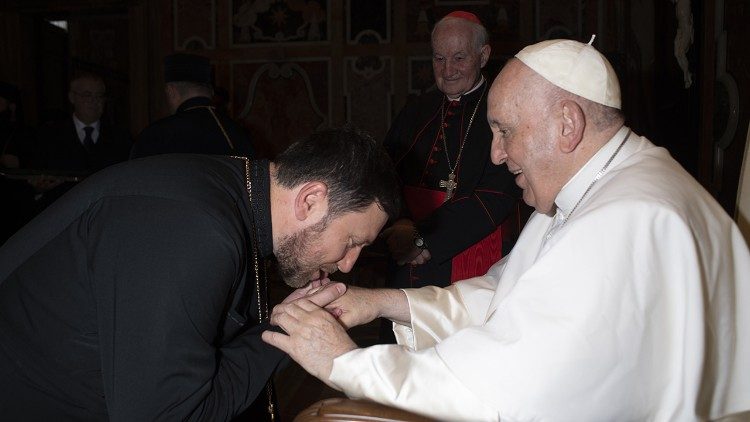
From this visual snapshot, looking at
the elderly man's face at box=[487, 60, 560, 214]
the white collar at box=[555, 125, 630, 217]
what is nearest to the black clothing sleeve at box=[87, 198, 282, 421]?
the elderly man's face at box=[487, 60, 560, 214]

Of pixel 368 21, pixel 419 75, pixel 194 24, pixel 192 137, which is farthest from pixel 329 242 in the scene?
pixel 194 24

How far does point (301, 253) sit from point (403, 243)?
4.22 feet

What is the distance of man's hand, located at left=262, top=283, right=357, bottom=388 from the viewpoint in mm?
1681

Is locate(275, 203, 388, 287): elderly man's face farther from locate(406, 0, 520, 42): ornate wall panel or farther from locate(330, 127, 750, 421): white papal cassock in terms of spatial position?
locate(406, 0, 520, 42): ornate wall panel

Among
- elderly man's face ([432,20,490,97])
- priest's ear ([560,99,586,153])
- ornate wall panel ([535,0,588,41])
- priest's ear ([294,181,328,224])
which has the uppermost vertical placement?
ornate wall panel ([535,0,588,41])

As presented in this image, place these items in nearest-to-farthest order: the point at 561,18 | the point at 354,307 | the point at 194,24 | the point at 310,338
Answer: the point at 310,338 < the point at 354,307 < the point at 561,18 < the point at 194,24

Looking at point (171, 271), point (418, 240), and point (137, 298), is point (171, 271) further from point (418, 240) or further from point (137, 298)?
point (418, 240)

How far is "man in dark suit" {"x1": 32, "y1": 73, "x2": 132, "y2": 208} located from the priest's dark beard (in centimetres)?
397

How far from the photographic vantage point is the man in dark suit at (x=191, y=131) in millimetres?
3672

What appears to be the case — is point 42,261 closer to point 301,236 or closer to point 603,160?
point 301,236

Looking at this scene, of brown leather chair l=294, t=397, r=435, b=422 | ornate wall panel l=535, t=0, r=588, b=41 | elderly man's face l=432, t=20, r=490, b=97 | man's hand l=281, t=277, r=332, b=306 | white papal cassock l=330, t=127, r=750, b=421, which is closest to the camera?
brown leather chair l=294, t=397, r=435, b=422

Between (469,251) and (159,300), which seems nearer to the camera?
(159,300)

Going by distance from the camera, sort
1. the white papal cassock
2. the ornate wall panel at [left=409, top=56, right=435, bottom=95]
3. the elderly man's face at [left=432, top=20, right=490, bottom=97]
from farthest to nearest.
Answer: the ornate wall panel at [left=409, top=56, right=435, bottom=95]
the elderly man's face at [left=432, top=20, right=490, bottom=97]
the white papal cassock

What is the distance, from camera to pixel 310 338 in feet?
5.62
